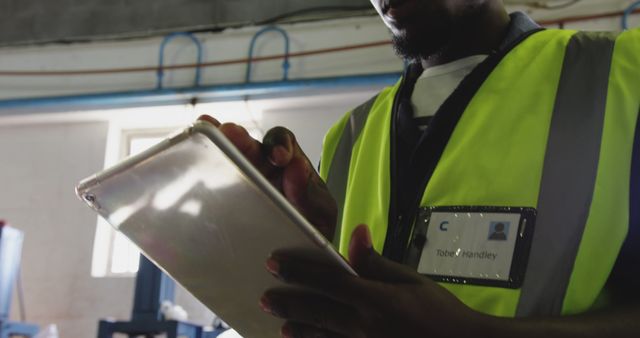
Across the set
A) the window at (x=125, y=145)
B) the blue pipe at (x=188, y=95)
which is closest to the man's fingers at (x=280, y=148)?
the blue pipe at (x=188, y=95)

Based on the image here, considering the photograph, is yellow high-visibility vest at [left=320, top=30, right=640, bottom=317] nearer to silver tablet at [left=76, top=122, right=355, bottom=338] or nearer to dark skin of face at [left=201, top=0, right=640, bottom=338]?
dark skin of face at [left=201, top=0, right=640, bottom=338]

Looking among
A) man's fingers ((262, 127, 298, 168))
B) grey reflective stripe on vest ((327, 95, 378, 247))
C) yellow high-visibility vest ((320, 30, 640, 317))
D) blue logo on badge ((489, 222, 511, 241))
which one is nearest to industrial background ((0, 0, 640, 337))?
grey reflective stripe on vest ((327, 95, 378, 247))

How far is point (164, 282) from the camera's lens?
8.43 feet

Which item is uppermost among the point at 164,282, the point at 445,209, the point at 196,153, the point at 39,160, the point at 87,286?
the point at 196,153

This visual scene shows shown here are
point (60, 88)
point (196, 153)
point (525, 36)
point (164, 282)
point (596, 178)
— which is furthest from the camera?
point (60, 88)

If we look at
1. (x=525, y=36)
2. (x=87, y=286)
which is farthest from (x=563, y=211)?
(x=87, y=286)

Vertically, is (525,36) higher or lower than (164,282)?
higher

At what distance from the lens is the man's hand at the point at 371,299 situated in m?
0.49

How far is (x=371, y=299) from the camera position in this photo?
1.60ft

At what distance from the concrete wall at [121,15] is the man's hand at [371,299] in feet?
8.49

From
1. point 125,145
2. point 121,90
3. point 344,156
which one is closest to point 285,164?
point 344,156

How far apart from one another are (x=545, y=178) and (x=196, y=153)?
0.43 m

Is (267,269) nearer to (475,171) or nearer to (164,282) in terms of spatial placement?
(475,171)

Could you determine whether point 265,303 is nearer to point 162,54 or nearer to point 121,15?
point 162,54
